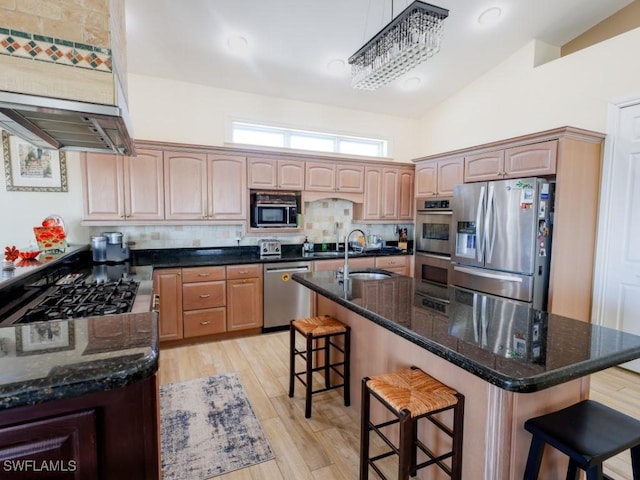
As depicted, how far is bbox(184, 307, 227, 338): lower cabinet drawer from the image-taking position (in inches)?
144

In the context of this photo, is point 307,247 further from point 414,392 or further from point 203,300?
point 414,392

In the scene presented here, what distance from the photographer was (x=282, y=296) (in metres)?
4.03

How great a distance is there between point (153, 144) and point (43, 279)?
184 centimetres

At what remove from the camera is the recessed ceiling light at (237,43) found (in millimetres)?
3375

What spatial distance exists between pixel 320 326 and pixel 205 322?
1.75m

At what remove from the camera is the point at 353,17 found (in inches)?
127

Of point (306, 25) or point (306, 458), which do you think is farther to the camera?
point (306, 25)

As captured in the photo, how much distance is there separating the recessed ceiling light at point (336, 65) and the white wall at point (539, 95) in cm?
179

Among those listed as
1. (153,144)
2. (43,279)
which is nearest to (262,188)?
(153,144)

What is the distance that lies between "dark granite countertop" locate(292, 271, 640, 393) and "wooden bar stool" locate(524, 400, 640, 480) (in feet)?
0.81

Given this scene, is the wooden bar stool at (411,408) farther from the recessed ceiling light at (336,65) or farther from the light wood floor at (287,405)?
the recessed ceiling light at (336,65)

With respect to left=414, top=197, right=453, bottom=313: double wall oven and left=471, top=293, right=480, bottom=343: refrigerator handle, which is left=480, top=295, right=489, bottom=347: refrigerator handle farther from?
left=414, top=197, right=453, bottom=313: double wall oven

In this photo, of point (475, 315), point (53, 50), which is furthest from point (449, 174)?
point (53, 50)

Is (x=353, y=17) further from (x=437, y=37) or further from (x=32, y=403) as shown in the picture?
(x=32, y=403)
